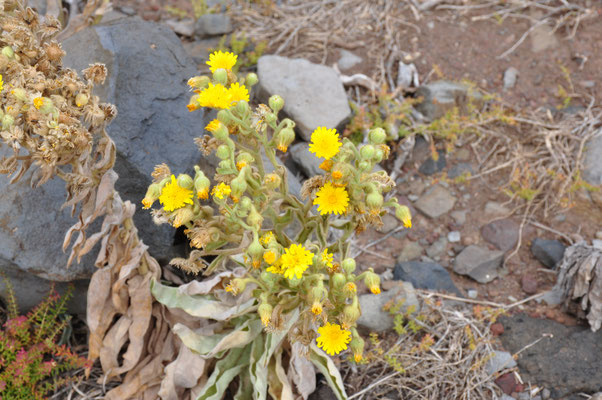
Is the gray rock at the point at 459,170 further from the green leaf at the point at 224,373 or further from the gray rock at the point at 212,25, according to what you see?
the gray rock at the point at 212,25

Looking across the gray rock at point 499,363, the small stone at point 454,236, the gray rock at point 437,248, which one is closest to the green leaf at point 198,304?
the gray rock at point 499,363

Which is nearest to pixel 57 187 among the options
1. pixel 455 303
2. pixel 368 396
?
pixel 368 396

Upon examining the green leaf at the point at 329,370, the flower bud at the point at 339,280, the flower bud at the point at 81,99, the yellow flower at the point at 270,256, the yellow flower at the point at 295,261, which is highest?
the flower bud at the point at 81,99

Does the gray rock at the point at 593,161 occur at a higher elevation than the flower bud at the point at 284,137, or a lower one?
lower

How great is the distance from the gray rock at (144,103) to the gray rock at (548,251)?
1.98 meters

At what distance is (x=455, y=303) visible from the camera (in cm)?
321

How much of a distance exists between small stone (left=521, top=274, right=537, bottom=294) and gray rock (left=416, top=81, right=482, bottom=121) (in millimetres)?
1320

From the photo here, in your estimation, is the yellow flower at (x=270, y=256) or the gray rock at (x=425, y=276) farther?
the gray rock at (x=425, y=276)

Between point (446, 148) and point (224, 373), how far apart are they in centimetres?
220

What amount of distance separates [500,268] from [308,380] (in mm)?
1441

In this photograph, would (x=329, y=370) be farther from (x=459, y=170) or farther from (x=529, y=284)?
(x=459, y=170)

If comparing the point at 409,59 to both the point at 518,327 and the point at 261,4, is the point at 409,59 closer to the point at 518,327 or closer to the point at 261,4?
the point at 261,4

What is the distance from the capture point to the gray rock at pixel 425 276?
3.30 metres

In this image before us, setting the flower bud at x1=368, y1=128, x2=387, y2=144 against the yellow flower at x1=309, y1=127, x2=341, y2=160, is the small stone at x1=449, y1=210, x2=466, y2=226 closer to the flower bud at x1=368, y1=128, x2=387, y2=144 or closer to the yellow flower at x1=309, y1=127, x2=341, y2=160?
the flower bud at x1=368, y1=128, x2=387, y2=144
